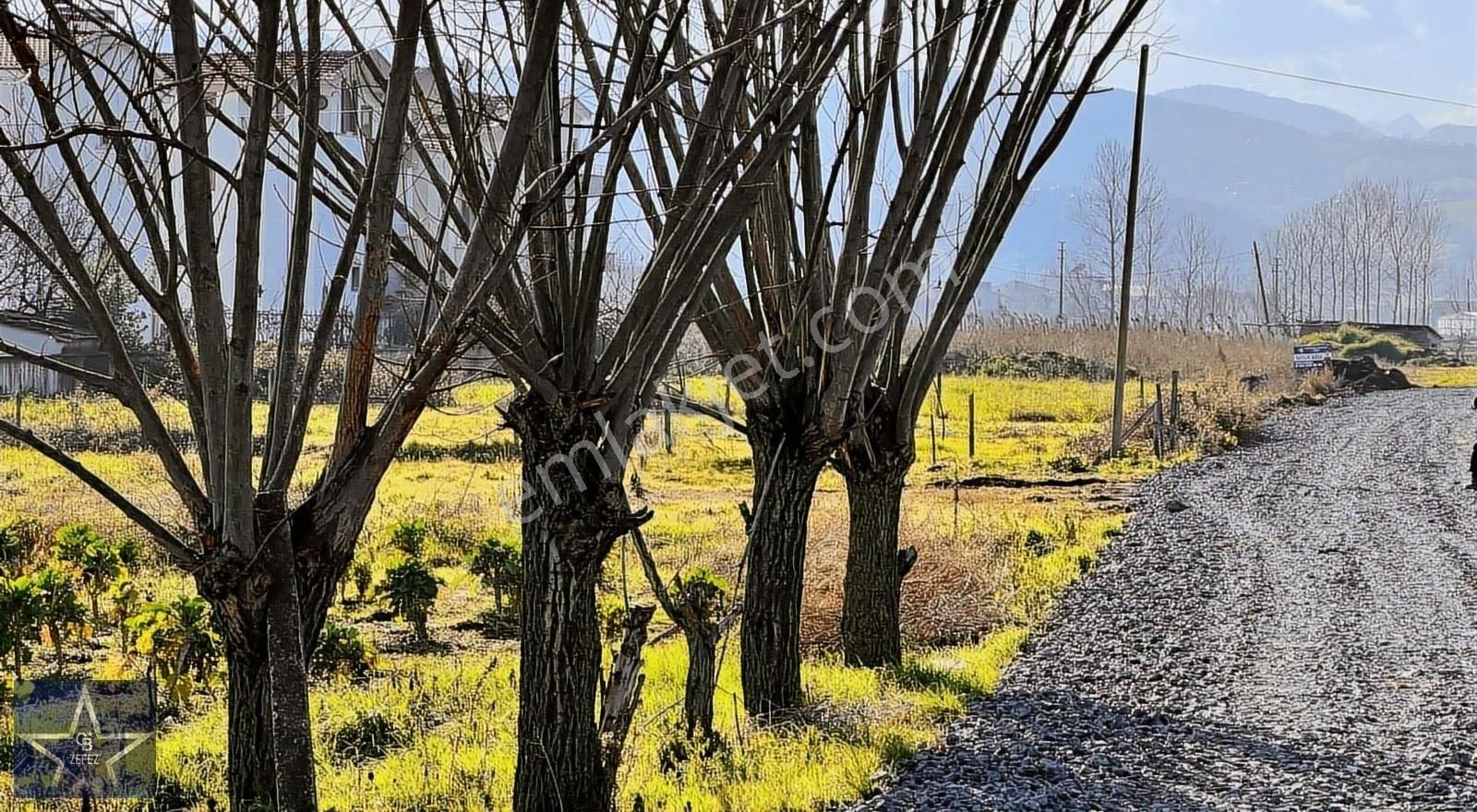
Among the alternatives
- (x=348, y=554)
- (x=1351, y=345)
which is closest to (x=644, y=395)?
(x=348, y=554)

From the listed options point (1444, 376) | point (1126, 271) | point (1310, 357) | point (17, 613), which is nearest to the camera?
point (17, 613)

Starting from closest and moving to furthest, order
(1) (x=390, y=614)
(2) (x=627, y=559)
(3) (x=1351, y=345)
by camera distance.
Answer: (1) (x=390, y=614) → (2) (x=627, y=559) → (3) (x=1351, y=345)

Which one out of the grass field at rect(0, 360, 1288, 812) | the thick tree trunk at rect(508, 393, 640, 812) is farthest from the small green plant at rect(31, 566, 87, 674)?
the thick tree trunk at rect(508, 393, 640, 812)

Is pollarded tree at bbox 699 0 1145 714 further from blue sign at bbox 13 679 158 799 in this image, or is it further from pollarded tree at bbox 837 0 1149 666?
blue sign at bbox 13 679 158 799

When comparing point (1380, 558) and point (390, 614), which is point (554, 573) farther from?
point (1380, 558)

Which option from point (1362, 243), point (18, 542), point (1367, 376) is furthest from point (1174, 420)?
point (1362, 243)

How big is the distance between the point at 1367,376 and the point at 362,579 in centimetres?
2798

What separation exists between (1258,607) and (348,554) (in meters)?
7.15

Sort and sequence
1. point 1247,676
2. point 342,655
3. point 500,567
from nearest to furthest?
point 1247,676 < point 342,655 < point 500,567

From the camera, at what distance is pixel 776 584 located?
5.97m

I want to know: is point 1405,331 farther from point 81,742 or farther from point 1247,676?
point 81,742

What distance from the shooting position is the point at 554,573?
164 inches

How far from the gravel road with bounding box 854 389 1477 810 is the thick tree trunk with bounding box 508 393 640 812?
1111mm

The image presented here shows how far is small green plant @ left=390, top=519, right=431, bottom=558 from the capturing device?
11656 millimetres
